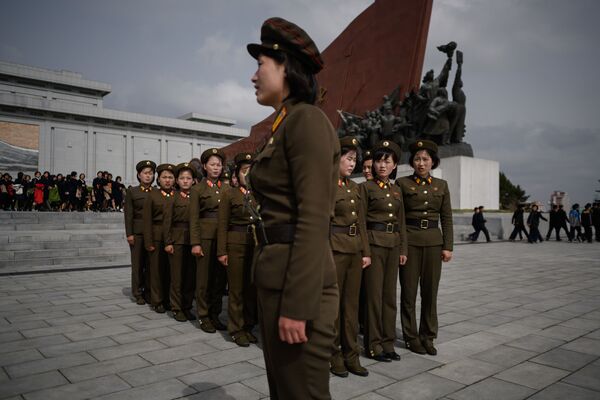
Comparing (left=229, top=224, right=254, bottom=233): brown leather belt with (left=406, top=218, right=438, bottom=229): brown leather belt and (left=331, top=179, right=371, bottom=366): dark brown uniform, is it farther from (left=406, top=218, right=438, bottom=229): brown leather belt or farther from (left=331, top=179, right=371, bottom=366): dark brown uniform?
(left=406, top=218, right=438, bottom=229): brown leather belt

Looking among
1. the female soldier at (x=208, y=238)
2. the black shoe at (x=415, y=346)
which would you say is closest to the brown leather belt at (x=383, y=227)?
the black shoe at (x=415, y=346)

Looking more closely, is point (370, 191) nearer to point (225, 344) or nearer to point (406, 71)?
point (225, 344)

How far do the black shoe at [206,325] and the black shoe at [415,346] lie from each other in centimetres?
186

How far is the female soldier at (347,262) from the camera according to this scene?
117 inches


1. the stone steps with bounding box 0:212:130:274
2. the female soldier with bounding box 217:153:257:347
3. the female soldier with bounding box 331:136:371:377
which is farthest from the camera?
the stone steps with bounding box 0:212:130:274

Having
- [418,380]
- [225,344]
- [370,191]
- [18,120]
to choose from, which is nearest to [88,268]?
[225,344]

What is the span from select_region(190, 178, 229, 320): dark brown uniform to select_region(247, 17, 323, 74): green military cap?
3.12 m

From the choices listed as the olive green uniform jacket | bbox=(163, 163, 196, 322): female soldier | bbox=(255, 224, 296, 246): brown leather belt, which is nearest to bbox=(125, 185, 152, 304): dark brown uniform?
bbox=(163, 163, 196, 322): female soldier

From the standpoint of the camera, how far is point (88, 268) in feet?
25.8

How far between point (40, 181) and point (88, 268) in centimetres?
812

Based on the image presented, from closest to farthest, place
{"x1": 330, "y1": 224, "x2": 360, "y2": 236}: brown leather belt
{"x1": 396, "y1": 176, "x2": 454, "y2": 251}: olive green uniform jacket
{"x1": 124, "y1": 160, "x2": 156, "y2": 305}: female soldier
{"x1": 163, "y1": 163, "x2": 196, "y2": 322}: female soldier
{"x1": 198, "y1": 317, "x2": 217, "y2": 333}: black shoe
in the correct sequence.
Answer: {"x1": 330, "y1": 224, "x2": 360, "y2": 236}: brown leather belt → {"x1": 396, "y1": 176, "x2": 454, "y2": 251}: olive green uniform jacket → {"x1": 198, "y1": 317, "x2": 217, "y2": 333}: black shoe → {"x1": 163, "y1": 163, "x2": 196, "y2": 322}: female soldier → {"x1": 124, "y1": 160, "x2": 156, "y2": 305}: female soldier

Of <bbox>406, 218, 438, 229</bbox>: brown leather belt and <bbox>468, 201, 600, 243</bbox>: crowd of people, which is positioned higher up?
<bbox>406, 218, 438, 229</bbox>: brown leather belt

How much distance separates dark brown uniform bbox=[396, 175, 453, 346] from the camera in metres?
3.49

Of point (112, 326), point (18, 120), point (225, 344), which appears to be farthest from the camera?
point (18, 120)
